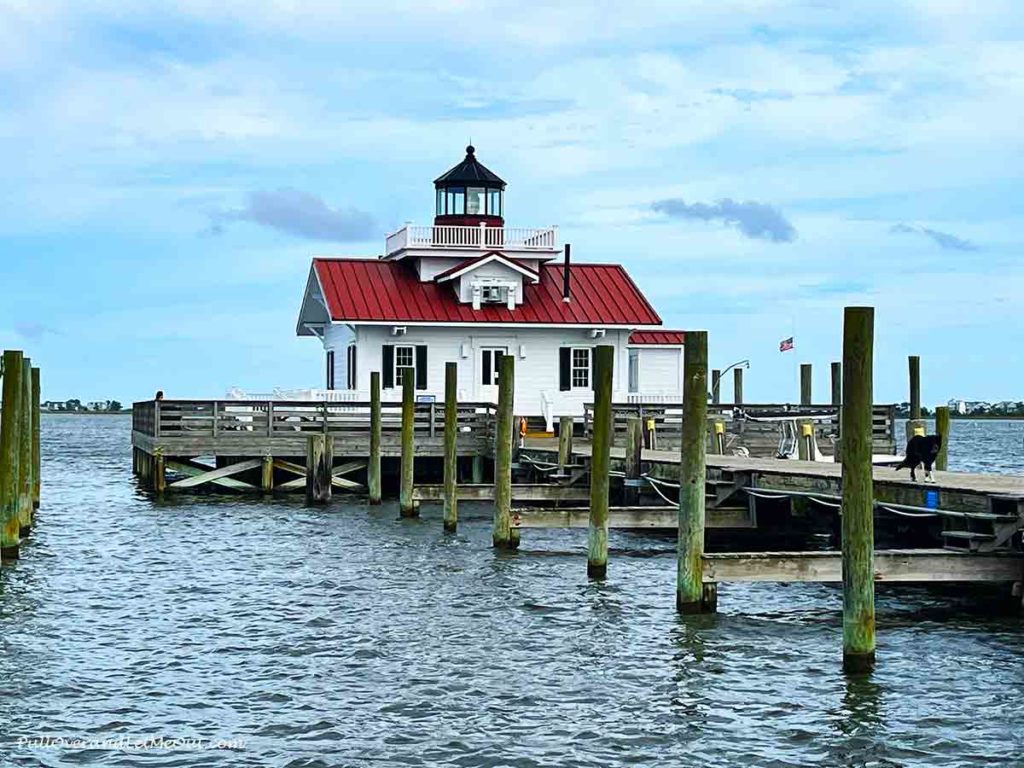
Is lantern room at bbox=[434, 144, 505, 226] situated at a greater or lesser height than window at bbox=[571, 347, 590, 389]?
greater

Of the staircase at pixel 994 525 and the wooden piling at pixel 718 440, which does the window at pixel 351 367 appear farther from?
the staircase at pixel 994 525

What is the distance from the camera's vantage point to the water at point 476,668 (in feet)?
45.8

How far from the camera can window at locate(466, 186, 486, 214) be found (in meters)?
48.7

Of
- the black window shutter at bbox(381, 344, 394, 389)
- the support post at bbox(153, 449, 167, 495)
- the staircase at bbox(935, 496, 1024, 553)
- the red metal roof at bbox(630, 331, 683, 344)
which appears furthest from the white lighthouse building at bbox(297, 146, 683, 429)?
the staircase at bbox(935, 496, 1024, 553)

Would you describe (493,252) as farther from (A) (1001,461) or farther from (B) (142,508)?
(A) (1001,461)

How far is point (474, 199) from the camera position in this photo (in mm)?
48781

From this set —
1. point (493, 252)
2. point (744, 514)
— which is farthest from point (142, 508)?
point (744, 514)

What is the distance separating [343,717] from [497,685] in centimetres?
202

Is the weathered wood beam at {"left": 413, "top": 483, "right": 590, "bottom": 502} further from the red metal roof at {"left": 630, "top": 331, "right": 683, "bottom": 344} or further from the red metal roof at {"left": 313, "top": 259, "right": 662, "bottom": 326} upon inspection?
the red metal roof at {"left": 630, "top": 331, "right": 683, "bottom": 344}

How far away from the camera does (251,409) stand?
40125 mm

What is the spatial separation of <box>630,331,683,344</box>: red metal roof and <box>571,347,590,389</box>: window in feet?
13.1

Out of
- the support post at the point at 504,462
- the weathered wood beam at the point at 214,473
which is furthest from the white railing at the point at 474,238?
the support post at the point at 504,462

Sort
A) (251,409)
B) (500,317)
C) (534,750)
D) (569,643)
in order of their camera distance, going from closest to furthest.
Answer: (534,750) < (569,643) < (251,409) < (500,317)

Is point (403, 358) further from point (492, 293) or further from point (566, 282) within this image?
point (566, 282)
